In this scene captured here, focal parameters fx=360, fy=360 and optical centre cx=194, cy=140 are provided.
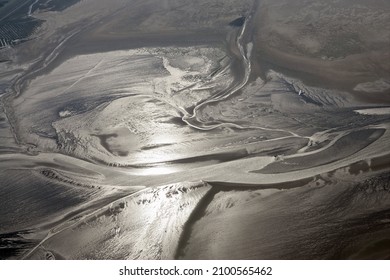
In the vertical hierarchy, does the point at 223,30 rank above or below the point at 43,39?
below

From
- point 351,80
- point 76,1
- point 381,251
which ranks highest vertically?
point 76,1

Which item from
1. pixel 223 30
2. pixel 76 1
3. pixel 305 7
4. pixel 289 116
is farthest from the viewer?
pixel 76 1

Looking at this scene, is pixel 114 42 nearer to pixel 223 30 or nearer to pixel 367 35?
pixel 223 30

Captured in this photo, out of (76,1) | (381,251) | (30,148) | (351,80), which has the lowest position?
(381,251)

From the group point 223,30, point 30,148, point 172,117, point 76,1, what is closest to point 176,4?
point 223,30

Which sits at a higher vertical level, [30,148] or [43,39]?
[43,39]

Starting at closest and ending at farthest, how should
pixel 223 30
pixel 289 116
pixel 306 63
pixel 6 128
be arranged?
1. pixel 289 116
2. pixel 6 128
3. pixel 306 63
4. pixel 223 30

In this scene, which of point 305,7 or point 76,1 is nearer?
point 305,7

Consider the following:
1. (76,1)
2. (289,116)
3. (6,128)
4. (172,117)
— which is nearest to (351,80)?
(289,116)
